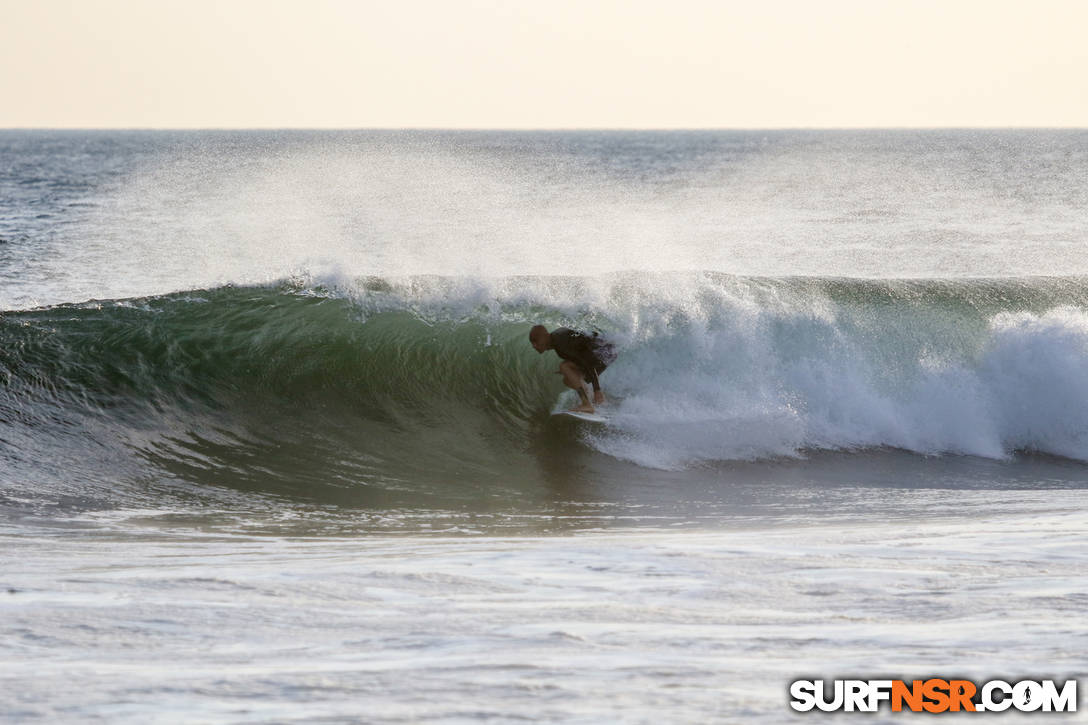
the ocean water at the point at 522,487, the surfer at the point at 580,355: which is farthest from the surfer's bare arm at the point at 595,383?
the ocean water at the point at 522,487

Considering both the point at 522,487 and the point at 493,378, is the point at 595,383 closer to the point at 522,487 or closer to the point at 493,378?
the point at 493,378

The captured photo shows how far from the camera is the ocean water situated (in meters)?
3.43

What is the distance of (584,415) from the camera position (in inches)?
379

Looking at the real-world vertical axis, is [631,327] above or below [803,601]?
above

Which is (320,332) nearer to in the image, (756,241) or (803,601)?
(803,601)

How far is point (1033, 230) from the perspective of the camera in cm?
2655

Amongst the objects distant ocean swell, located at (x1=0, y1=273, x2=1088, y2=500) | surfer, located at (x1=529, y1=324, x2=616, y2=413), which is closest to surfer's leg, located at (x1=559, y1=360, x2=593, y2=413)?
surfer, located at (x1=529, y1=324, x2=616, y2=413)

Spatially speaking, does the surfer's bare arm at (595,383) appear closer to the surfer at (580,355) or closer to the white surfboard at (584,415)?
the surfer at (580,355)

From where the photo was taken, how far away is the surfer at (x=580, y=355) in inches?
372

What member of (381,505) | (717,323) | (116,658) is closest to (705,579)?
(116,658)

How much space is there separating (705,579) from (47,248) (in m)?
21.8

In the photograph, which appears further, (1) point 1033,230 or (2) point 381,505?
(1) point 1033,230

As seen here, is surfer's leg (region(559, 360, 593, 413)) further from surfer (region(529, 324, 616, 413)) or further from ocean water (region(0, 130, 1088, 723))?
ocean water (region(0, 130, 1088, 723))

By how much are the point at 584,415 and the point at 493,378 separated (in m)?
1.23
